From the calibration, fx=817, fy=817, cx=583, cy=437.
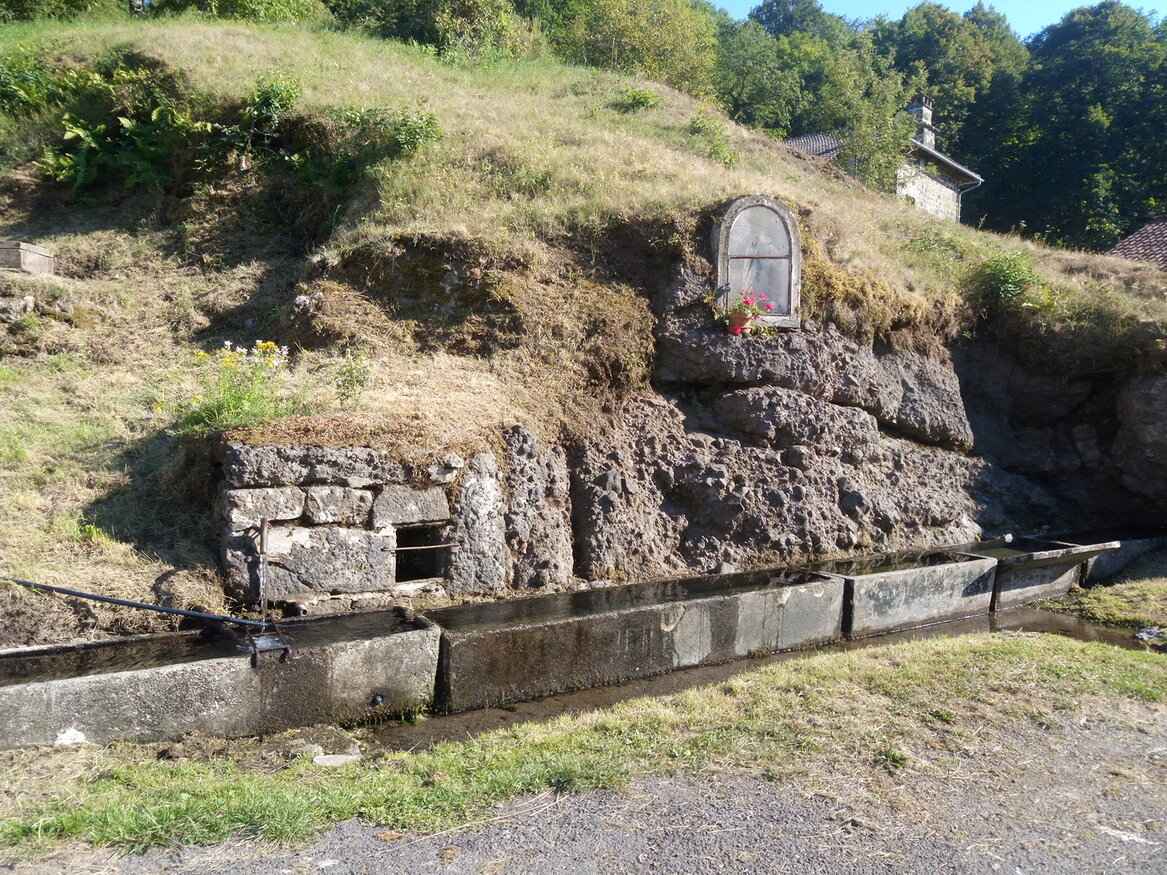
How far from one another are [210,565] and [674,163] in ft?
29.4

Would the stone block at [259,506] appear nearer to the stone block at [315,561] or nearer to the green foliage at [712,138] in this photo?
the stone block at [315,561]

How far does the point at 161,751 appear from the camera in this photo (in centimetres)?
419

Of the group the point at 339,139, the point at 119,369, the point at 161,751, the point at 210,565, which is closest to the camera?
the point at 161,751

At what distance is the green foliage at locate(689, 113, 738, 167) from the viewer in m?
14.5

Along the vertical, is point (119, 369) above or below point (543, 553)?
above

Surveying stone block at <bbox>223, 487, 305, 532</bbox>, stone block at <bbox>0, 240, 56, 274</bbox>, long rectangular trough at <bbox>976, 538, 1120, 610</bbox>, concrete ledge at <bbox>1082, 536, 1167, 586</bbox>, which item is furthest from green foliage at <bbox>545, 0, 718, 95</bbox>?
stone block at <bbox>223, 487, 305, 532</bbox>

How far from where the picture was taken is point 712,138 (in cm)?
1563

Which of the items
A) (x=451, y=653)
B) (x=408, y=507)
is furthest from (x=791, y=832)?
(x=408, y=507)

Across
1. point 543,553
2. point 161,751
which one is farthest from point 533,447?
point 161,751

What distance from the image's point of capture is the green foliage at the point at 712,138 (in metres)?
14.5

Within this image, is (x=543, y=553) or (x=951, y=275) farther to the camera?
(x=951, y=275)

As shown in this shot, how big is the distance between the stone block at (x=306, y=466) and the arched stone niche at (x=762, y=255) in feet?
16.0

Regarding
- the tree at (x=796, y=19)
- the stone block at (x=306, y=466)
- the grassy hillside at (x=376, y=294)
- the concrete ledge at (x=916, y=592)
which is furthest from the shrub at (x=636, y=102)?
the tree at (x=796, y=19)

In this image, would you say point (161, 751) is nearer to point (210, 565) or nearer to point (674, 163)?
point (210, 565)
